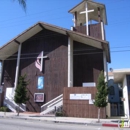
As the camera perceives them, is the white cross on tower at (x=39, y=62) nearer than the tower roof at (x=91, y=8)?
Yes

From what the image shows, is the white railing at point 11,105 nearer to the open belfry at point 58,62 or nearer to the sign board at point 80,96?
the open belfry at point 58,62

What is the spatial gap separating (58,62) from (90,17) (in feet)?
35.5

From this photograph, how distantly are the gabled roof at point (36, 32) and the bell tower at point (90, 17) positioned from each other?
1723 mm

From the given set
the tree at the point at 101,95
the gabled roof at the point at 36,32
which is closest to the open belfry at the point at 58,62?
the gabled roof at the point at 36,32

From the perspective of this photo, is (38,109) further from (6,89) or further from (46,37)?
(46,37)

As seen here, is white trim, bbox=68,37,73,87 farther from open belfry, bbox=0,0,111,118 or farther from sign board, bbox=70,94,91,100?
sign board, bbox=70,94,91,100

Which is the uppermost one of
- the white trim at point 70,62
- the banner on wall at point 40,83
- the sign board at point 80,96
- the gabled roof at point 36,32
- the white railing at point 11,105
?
the gabled roof at point 36,32

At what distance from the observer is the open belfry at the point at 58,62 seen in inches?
942

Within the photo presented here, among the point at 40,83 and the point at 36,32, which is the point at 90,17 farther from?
the point at 40,83

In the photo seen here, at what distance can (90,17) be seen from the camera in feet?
102

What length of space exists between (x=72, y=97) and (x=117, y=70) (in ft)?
20.8

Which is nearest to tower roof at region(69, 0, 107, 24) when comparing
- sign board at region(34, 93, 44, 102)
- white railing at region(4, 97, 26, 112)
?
sign board at region(34, 93, 44, 102)

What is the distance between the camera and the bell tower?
26578 mm

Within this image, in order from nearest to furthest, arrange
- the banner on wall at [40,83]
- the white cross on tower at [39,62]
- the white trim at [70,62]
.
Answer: the white trim at [70,62], the banner on wall at [40,83], the white cross on tower at [39,62]
